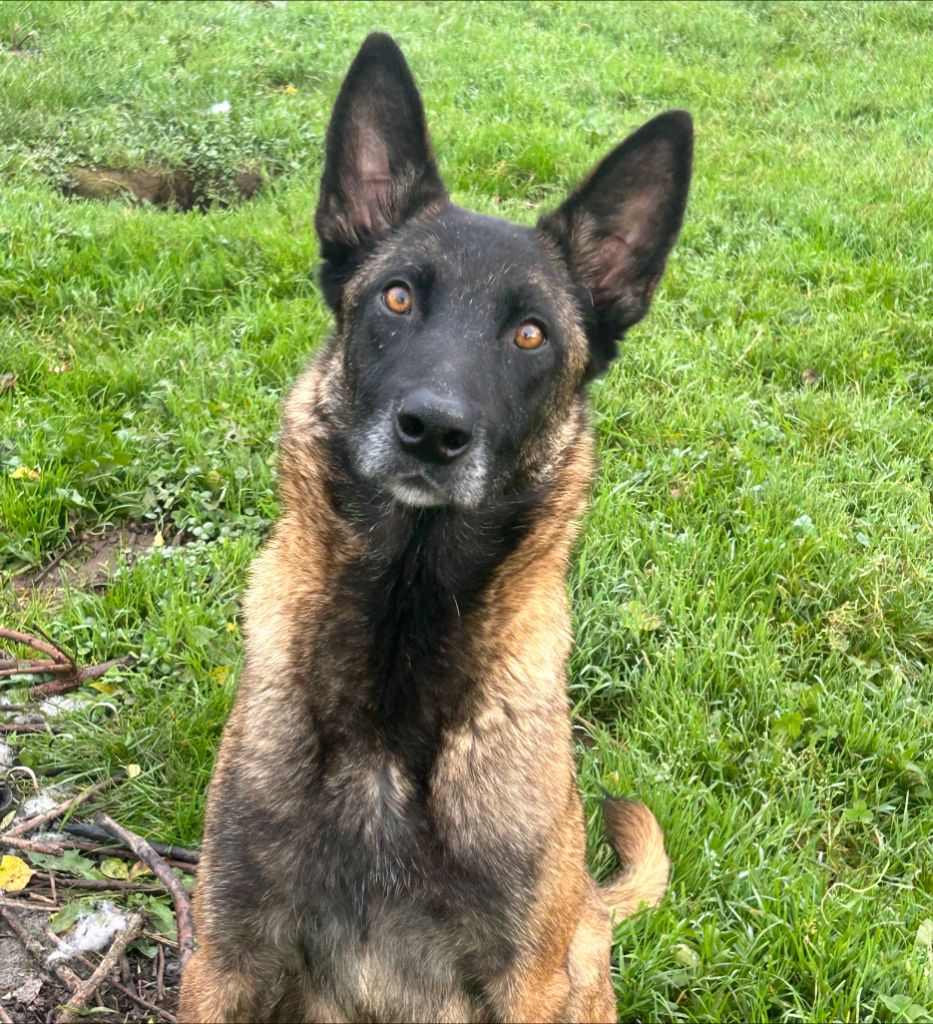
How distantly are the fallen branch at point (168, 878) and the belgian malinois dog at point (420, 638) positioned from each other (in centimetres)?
33

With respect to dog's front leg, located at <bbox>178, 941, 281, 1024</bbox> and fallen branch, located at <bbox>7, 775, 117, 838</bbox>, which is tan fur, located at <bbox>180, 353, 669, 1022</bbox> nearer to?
dog's front leg, located at <bbox>178, 941, 281, 1024</bbox>

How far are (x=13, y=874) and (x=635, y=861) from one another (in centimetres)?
169

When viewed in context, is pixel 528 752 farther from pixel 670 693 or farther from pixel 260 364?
pixel 260 364

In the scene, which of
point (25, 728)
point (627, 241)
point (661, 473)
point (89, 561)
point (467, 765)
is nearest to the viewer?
point (467, 765)

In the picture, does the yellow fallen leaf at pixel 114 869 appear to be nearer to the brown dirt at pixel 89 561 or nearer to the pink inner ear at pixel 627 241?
the brown dirt at pixel 89 561

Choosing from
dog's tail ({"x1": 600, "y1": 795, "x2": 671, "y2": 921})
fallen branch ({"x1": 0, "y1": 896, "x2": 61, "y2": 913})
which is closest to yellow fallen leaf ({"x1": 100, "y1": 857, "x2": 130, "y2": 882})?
fallen branch ({"x1": 0, "y1": 896, "x2": 61, "y2": 913})

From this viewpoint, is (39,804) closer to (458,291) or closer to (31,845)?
(31,845)

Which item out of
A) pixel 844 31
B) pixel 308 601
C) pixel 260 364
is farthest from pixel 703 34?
pixel 308 601

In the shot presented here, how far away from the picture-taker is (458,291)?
247cm

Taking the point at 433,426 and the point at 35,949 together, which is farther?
the point at 35,949

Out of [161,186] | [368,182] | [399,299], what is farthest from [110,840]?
[161,186]

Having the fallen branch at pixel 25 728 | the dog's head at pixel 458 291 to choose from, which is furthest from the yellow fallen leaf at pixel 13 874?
the dog's head at pixel 458 291

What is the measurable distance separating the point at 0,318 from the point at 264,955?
3.53 m

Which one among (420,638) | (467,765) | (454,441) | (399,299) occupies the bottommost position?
(467,765)
